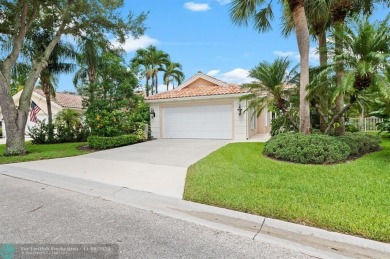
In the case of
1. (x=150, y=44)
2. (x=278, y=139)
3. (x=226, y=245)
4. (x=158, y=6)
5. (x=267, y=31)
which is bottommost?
(x=226, y=245)

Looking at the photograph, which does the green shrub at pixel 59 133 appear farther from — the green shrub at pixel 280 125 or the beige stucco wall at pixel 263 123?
the green shrub at pixel 280 125

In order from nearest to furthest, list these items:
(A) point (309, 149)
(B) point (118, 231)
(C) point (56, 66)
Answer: (B) point (118, 231) < (A) point (309, 149) < (C) point (56, 66)

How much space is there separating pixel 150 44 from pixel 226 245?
92.1 ft

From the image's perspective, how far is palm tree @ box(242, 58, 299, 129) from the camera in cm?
966

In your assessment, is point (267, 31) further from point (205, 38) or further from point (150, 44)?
point (150, 44)

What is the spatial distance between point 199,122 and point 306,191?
35.6 feet

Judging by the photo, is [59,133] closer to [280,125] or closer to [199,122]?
[199,122]

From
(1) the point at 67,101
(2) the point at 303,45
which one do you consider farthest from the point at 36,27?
(2) the point at 303,45

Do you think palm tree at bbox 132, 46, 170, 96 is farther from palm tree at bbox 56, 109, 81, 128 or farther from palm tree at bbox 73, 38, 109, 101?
palm tree at bbox 73, 38, 109, 101

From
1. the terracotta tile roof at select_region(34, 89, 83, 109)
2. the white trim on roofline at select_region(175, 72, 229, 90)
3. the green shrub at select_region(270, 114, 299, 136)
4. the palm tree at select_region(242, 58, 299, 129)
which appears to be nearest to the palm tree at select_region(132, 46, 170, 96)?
the terracotta tile roof at select_region(34, 89, 83, 109)

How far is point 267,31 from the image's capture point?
11.1 m

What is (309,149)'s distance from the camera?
7.52 m

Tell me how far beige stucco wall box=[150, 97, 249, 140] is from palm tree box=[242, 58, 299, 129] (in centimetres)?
290

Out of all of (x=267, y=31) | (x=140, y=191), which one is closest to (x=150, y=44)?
(x=267, y=31)
